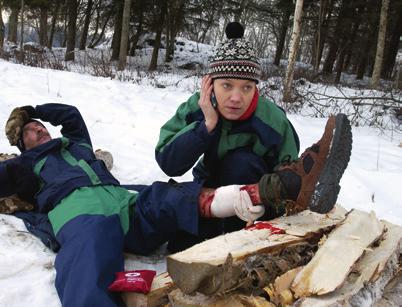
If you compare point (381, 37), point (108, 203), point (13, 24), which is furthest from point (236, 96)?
point (13, 24)

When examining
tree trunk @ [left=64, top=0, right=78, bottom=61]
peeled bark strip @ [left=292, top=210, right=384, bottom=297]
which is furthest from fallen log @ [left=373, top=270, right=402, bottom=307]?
tree trunk @ [left=64, top=0, right=78, bottom=61]

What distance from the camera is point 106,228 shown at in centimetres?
195

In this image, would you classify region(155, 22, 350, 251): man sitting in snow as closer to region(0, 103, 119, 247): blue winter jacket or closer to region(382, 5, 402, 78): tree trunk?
region(0, 103, 119, 247): blue winter jacket

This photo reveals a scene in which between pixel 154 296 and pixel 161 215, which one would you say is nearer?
pixel 154 296

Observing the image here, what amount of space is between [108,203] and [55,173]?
0.53m

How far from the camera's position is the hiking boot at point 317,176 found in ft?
5.71

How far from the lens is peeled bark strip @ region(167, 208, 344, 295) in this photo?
1386 millimetres

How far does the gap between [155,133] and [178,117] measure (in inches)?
95.9

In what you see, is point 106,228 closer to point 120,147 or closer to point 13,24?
point 120,147

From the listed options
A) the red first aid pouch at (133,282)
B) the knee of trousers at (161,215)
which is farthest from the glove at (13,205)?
the red first aid pouch at (133,282)

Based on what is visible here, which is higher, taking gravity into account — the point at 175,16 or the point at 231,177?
the point at 175,16

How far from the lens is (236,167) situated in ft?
7.12

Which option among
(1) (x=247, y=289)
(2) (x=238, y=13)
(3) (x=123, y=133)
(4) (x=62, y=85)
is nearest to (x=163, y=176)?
(3) (x=123, y=133)

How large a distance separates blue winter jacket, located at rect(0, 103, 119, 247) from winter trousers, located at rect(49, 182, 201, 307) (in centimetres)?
10
